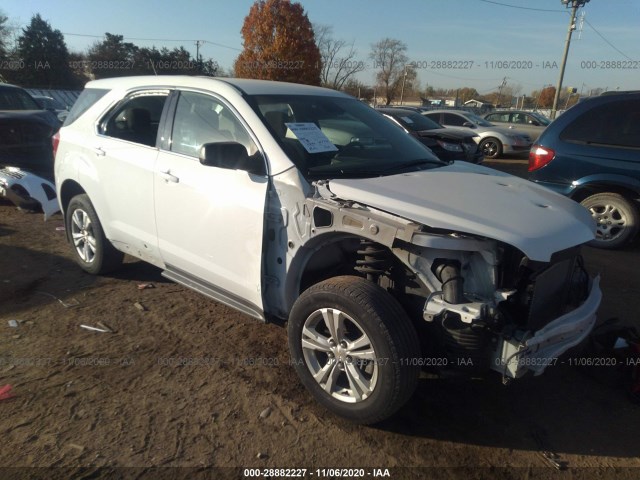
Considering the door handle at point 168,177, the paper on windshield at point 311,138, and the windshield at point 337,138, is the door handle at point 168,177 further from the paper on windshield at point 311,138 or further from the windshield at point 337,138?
the paper on windshield at point 311,138

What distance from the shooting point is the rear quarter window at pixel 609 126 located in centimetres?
565

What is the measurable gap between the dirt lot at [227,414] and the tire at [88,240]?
66 cm

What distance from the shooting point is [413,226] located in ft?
7.96

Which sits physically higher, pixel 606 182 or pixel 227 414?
pixel 606 182

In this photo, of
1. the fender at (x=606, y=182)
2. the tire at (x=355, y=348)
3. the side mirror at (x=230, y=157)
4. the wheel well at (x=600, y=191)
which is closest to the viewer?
the tire at (x=355, y=348)

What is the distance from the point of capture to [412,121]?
1207 centimetres

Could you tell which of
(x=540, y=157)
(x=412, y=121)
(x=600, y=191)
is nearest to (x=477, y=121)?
(x=412, y=121)

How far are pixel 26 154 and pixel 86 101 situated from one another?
4.14 m

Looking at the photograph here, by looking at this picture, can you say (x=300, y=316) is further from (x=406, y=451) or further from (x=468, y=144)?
(x=468, y=144)

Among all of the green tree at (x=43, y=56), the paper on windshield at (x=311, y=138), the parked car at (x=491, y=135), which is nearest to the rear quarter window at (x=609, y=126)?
the paper on windshield at (x=311, y=138)

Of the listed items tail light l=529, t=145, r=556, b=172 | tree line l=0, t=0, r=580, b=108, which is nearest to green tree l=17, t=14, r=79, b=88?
tree line l=0, t=0, r=580, b=108

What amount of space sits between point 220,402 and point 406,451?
3.81 ft

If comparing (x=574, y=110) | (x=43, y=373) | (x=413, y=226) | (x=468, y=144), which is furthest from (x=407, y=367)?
(x=468, y=144)

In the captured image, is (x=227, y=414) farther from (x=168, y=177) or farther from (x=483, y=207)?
(x=483, y=207)
